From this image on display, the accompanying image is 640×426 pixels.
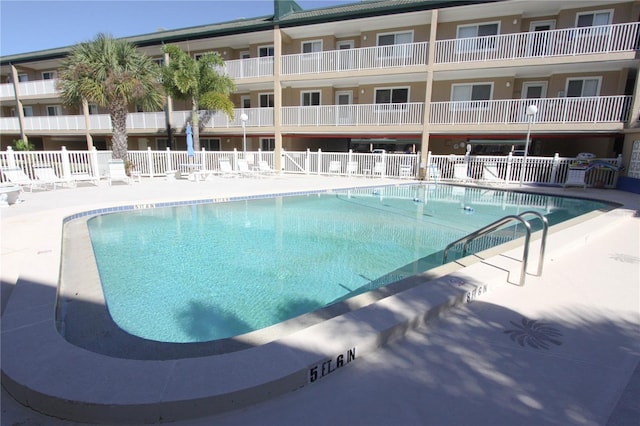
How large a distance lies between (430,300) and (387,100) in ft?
60.8

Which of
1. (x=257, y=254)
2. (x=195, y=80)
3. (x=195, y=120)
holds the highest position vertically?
(x=195, y=80)

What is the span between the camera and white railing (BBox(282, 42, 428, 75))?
17062 millimetres

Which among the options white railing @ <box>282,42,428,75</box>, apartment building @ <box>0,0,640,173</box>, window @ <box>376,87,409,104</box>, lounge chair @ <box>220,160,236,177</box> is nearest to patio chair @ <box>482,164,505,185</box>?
apartment building @ <box>0,0,640,173</box>

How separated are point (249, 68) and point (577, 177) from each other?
696 inches

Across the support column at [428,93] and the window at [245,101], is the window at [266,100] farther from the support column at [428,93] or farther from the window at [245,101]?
the support column at [428,93]

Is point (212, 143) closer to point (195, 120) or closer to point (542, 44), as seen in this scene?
point (195, 120)

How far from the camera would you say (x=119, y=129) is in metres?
16.0

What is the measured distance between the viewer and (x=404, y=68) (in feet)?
55.4

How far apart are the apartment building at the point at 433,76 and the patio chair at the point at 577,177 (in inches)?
78.6

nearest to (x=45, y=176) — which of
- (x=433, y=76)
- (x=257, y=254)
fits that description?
(x=257, y=254)

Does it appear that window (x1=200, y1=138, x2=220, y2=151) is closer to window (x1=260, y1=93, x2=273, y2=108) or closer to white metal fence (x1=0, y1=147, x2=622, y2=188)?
window (x1=260, y1=93, x2=273, y2=108)

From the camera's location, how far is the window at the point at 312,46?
20.5 metres

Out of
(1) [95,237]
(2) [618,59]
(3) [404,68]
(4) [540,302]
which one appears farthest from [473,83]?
(1) [95,237]

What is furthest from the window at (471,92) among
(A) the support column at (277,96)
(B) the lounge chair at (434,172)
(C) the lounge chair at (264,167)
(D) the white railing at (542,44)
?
(C) the lounge chair at (264,167)
